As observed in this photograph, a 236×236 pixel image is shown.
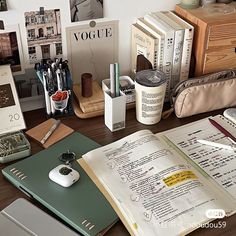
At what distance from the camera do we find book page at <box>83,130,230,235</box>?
Answer: 89cm

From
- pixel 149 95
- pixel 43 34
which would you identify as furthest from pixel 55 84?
pixel 149 95

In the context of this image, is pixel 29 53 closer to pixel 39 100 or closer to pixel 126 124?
pixel 39 100

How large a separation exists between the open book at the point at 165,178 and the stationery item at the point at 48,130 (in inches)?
4.8

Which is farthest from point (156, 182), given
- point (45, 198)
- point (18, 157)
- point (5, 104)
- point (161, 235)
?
point (5, 104)

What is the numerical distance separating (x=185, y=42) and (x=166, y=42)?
0.06m

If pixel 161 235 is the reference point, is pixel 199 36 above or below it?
above

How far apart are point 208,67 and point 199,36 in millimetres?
100

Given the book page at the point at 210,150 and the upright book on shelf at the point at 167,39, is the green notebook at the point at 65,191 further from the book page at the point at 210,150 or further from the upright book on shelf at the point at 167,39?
the upright book on shelf at the point at 167,39

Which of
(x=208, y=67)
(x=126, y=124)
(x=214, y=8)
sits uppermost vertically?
(x=214, y=8)

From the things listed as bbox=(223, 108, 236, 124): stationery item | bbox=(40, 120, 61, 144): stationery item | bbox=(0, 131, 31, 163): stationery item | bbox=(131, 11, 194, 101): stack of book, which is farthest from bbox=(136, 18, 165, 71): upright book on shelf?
bbox=(0, 131, 31, 163): stationery item

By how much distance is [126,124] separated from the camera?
121 centimetres

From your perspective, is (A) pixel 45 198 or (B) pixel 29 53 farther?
(B) pixel 29 53

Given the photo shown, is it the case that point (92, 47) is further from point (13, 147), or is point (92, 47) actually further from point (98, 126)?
point (13, 147)

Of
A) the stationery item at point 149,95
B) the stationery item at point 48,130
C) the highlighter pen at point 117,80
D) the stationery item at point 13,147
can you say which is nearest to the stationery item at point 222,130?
the stationery item at point 149,95
